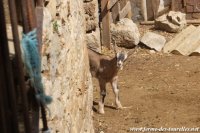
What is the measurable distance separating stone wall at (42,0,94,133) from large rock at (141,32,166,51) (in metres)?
5.29

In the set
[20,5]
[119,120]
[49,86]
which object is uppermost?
[20,5]

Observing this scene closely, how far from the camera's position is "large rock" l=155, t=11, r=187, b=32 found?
35.8 feet

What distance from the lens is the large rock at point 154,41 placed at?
1016cm

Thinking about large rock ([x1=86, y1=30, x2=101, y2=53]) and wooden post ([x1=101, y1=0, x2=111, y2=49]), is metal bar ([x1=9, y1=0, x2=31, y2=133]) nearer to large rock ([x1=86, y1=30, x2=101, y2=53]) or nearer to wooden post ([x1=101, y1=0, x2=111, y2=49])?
large rock ([x1=86, y1=30, x2=101, y2=53])

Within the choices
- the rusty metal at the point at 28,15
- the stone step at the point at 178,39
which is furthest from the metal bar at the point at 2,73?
the stone step at the point at 178,39

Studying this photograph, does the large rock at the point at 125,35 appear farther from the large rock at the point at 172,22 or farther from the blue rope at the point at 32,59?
the blue rope at the point at 32,59

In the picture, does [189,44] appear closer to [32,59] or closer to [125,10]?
[125,10]

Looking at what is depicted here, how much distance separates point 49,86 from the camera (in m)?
2.87

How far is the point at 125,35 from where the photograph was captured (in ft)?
33.4

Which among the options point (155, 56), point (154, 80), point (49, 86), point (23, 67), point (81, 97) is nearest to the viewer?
point (23, 67)

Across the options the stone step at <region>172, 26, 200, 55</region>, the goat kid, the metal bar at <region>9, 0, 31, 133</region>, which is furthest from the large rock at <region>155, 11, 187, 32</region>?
the metal bar at <region>9, 0, 31, 133</region>

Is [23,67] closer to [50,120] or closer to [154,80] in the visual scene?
[50,120]

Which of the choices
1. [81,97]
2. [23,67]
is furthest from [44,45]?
[81,97]

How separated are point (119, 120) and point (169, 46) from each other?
3.77 meters
